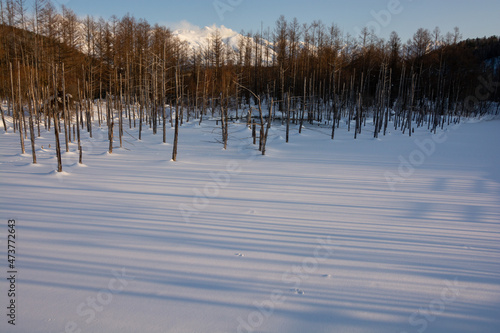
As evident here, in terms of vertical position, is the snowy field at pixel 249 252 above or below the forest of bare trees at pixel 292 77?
below

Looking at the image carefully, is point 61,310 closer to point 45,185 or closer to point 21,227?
point 21,227

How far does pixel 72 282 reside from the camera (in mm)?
3316

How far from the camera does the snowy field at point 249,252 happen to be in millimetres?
2869

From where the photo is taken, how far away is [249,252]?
4.14 meters

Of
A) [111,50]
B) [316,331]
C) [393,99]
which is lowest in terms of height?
[316,331]

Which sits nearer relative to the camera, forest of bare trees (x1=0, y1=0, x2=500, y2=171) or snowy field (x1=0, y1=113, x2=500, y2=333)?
snowy field (x1=0, y1=113, x2=500, y2=333)

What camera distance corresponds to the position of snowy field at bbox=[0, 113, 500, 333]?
287 centimetres

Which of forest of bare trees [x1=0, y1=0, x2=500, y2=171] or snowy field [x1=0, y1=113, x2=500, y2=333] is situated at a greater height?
forest of bare trees [x1=0, y1=0, x2=500, y2=171]

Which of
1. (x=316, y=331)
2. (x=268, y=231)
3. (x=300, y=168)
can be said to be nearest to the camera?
(x=316, y=331)

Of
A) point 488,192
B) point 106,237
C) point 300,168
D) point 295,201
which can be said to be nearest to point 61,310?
point 106,237

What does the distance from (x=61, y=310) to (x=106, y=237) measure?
1.74 metres

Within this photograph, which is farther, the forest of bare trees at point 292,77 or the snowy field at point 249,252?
the forest of bare trees at point 292,77

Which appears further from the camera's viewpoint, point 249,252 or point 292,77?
point 292,77

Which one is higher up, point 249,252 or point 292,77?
point 292,77
